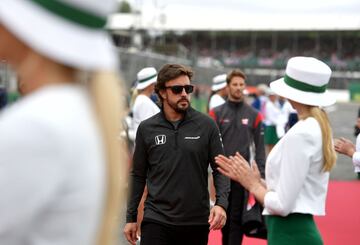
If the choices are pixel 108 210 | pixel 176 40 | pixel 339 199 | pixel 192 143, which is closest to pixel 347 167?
pixel 339 199

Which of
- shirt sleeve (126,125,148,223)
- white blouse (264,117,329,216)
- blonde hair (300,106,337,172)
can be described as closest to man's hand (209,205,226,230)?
shirt sleeve (126,125,148,223)

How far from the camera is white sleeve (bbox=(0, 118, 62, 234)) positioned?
137 cm

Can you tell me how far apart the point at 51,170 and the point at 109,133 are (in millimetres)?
175

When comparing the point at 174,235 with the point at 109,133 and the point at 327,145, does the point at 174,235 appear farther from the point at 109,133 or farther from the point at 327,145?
the point at 109,133

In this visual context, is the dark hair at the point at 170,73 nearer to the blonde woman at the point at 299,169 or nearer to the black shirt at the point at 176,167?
the black shirt at the point at 176,167

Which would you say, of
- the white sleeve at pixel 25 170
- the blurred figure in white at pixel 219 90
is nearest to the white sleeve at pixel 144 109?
the blurred figure in white at pixel 219 90

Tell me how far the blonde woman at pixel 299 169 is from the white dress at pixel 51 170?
2.28m

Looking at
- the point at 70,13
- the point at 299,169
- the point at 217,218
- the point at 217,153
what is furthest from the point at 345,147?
the point at 70,13

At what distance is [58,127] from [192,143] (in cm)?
350

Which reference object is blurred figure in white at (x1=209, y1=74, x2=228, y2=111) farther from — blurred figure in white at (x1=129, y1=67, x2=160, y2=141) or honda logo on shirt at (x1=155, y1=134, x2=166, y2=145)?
honda logo on shirt at (x1=155, y1=134, x2=166, y2=145)

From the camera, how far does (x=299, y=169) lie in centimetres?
374

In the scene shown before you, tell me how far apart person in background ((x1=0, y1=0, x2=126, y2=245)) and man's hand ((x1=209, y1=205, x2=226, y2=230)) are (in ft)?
11.2

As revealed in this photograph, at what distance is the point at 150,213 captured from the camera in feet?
16.1

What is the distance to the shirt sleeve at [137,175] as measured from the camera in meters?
5.00
